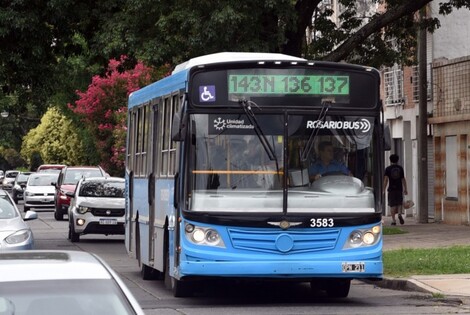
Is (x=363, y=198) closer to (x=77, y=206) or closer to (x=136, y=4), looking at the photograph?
(x=136, y=4)

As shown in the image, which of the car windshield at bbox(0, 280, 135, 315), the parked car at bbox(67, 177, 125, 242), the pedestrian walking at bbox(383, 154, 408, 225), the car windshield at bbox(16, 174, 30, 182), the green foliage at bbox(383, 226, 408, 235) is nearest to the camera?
the car windshield at bbox(0, 280, 135, 315)

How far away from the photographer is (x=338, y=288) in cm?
1798

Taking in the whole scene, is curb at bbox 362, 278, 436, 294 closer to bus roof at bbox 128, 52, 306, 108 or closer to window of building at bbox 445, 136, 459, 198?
bus roof at bbox 128, 52, 306, 108

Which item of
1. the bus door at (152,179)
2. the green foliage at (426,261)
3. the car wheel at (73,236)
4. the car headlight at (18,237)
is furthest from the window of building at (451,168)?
the bus door at (152,179)

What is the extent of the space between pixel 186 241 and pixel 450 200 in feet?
76.8

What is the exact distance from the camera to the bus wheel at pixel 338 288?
17.9 metres

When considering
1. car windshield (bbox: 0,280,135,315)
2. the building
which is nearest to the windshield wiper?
car windshield (bbox: 0,280,135,315)

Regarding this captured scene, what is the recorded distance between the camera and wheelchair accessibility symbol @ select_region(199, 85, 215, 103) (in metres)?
16.7

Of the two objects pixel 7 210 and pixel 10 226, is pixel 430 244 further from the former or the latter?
pixel 10 226

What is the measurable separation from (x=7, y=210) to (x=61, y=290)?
14.8 meters

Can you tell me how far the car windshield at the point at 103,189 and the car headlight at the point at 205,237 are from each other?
1634 centimetres

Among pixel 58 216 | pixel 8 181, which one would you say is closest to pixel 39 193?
pixel 58 216

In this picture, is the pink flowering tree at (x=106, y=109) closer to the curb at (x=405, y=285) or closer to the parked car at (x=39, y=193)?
the parked car at (x=39, y=193)

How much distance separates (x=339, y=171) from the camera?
16.8 meters
